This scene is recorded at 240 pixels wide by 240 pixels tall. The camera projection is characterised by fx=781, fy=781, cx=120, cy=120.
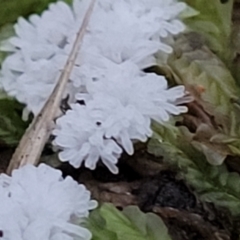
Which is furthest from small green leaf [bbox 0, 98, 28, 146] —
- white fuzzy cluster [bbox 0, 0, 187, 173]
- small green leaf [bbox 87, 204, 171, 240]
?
small green leaf [bbox 87, 204, 171, 240]

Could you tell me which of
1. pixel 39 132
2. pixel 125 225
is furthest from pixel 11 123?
pixel 125 225

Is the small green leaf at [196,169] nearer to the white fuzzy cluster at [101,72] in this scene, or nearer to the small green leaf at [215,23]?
the white fuzzy cluster at [101,72]

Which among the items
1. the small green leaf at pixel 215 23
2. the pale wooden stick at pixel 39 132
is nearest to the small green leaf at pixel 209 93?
the small green leaf at pixel 215 23

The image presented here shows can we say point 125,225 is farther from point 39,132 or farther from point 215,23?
point 215,23

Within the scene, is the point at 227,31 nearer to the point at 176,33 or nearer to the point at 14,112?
the point at 176,33

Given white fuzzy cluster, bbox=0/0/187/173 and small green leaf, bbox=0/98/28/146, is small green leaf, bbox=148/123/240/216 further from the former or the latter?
small green leaf, bbox=0/98/28/146

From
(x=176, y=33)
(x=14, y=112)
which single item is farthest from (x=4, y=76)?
(x=176, y=33)
